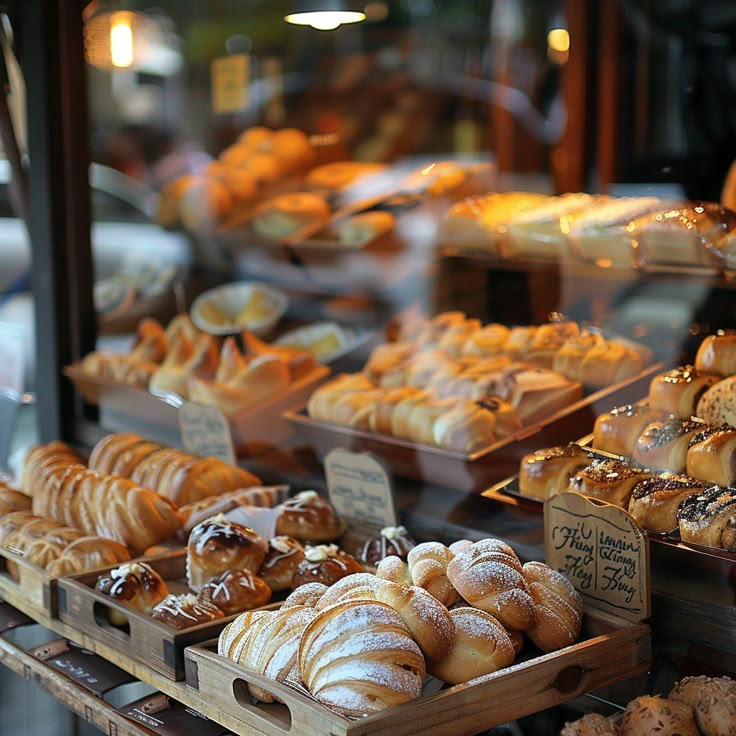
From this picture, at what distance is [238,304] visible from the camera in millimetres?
3406

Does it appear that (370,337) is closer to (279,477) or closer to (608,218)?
(279,477)

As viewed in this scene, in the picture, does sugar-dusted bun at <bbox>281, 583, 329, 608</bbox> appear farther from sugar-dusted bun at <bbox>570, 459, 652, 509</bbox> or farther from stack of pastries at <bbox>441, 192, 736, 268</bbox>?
stack of pastries at <bbox>441, 192, 736, 268</bbox>

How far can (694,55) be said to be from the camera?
4.77 m

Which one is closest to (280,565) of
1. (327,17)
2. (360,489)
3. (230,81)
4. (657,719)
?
(360,489)

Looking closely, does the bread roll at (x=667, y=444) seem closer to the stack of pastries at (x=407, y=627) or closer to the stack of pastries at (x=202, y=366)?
the stack of pastries at (x=407, y=627)

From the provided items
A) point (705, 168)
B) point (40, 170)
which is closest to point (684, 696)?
point (40, 170)

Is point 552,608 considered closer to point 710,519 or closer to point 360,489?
point 710,519

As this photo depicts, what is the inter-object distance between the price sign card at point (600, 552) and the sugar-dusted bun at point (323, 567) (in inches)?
14.7

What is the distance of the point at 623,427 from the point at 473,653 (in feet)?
2.21

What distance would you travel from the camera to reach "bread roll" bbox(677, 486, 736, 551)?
5.60 ft

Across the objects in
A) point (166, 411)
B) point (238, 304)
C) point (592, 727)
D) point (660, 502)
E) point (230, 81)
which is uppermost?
point (230, 81)

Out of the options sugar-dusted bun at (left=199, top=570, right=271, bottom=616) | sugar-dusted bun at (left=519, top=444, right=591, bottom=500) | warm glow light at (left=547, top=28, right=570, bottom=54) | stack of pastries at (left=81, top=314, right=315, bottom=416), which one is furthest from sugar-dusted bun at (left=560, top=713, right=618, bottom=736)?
warm glow light at (left=547, top=28, right=570, bottom=54)

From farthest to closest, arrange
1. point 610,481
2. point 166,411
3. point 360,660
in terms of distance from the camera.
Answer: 1. point 166,411
2. point 610,481
3. point 360,660

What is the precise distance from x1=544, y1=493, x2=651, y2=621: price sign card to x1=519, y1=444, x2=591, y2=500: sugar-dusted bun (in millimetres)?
116
